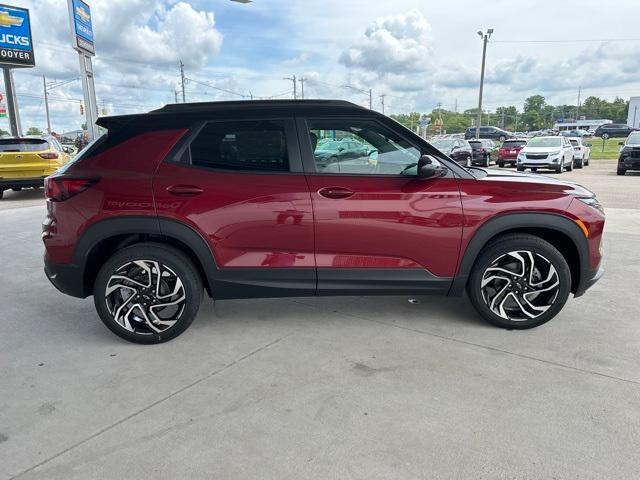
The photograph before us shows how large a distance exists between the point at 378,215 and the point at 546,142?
19429 millimetres

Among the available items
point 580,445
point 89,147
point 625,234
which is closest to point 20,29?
point 89,147

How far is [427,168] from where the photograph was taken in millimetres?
3312

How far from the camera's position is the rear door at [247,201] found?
3400 mm

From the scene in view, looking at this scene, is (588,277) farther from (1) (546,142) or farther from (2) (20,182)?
(1) (546,142)

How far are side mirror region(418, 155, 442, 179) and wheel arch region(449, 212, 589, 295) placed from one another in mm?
558

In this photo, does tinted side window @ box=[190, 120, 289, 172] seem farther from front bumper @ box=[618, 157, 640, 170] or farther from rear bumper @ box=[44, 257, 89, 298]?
front bumper @ box=[618, 157, 640, 170]

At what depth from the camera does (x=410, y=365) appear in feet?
→ 10.4

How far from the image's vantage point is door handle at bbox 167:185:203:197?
3.39m

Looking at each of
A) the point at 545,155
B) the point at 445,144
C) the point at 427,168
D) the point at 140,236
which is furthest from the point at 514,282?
the point at 445,144

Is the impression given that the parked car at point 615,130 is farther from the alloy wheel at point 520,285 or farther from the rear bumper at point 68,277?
the rear bumper at point 68,277

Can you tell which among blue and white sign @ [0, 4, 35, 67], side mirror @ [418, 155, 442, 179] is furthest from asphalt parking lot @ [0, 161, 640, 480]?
blue and white sign @ [0, 4, 35, 67]

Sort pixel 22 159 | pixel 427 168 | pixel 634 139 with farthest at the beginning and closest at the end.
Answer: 1. pixel 634 139
2. pixel 22 159
3. pixel 427 168

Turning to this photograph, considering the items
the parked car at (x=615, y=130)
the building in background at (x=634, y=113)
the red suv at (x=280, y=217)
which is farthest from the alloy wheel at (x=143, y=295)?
the building in background at (x=634, y=113)

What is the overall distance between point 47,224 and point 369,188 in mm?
2385
